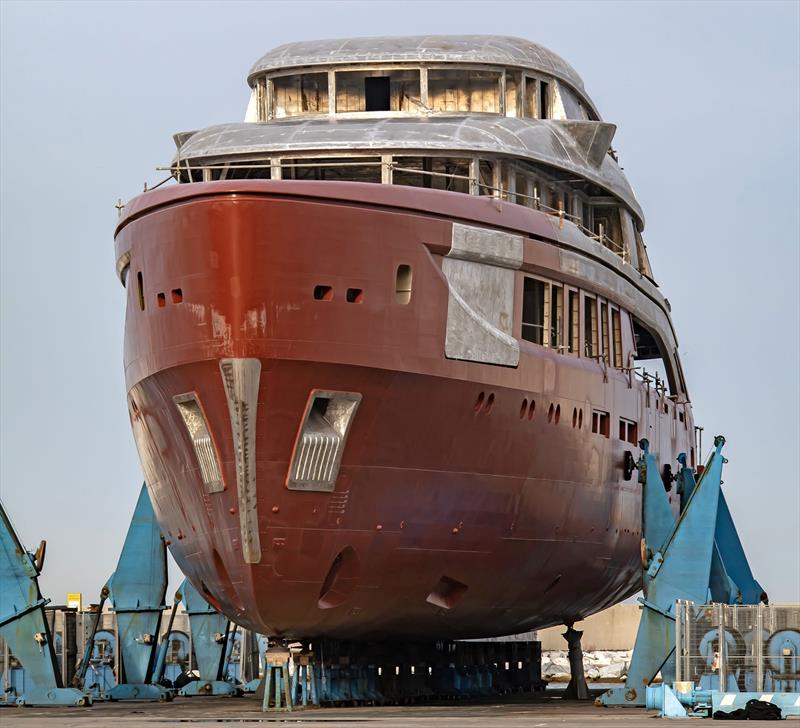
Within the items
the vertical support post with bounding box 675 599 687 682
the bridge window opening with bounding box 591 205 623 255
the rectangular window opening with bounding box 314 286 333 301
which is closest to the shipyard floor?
the vertical support post with bounding box 675 599 687 682

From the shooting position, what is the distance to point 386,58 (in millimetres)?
36188

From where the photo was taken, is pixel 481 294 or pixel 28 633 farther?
pixel 28 633

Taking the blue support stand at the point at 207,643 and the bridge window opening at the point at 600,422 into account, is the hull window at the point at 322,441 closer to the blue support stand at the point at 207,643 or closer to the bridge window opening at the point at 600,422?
the bridge window opening at the point at 600,422

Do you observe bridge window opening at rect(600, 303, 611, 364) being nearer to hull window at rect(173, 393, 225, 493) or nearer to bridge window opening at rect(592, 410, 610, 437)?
bridge window opening at rect(592, 410, 610, 437)

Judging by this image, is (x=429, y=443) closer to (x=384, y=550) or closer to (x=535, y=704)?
(x=384, y=550)

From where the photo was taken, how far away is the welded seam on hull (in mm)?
26984

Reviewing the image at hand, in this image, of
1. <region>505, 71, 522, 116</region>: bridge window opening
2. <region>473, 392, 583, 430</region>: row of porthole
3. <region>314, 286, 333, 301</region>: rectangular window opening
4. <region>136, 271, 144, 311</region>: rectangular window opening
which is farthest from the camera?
<region>505, 71, 522, 116</region>: bridge window opening

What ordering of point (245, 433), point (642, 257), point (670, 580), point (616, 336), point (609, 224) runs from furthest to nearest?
point (642, 257), point (609, 224), point (616, 336), point (670, 580), point (245, 433)

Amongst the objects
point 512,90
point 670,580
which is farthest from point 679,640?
point 512,90

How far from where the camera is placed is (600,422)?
34406 millimetres

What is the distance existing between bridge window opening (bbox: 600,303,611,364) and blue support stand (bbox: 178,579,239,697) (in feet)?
32.4

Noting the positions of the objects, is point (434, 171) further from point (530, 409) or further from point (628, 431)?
point (628, 431)

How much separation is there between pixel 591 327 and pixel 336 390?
8.35 meters

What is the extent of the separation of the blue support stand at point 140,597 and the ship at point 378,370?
450 cm
